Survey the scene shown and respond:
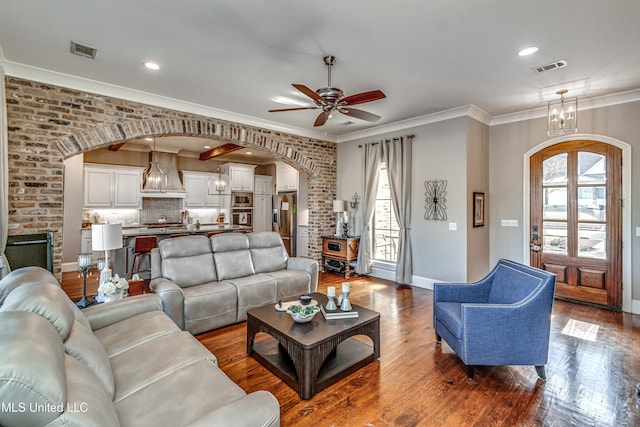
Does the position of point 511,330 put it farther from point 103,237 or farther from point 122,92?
point 122,92

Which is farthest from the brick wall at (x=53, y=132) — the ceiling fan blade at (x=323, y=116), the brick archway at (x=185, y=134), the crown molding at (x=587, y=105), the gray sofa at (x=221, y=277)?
the crown molding at (x=587, y=105)

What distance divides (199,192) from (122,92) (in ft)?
16.3

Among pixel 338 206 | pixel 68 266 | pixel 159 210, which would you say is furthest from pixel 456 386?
pixel 159 210

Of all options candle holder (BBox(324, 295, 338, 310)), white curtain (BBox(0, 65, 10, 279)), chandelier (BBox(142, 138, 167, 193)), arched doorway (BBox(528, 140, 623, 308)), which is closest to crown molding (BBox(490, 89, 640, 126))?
arched doorway (BBox(528, 140, 623, 308))

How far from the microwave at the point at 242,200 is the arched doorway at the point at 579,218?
714 cm

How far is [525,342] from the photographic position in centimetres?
251

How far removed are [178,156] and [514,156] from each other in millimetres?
8044

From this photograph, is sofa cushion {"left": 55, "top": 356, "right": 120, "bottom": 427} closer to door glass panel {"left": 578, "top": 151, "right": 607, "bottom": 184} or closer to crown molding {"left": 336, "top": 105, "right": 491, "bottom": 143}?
crown molding {"left": 336, "top": 105, "right": 491, "bottom": 143}

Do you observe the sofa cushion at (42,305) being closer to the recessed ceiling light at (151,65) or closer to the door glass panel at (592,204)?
the recessed ceiling light at (151,65)

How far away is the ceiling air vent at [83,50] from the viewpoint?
3.04m

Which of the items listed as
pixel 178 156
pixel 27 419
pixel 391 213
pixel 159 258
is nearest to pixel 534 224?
pixel 391 213

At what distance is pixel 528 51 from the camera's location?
3.09 m

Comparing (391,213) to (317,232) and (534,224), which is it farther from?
(534,224)

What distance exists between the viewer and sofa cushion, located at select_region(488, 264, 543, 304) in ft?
8.72
